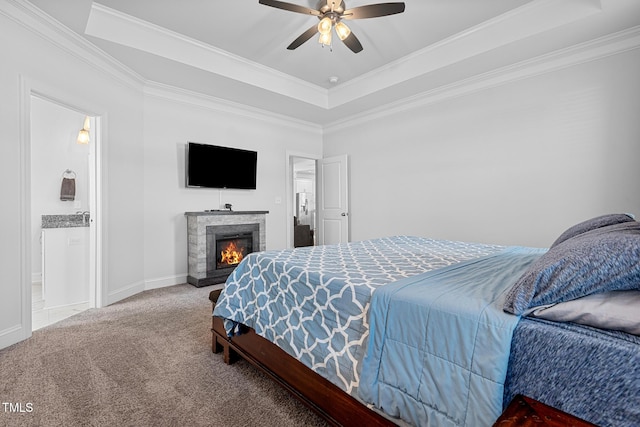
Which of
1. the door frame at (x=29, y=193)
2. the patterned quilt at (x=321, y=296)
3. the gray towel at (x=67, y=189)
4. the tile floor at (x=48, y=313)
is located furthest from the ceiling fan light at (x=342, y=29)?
the gray towel at (x=67, y=189)

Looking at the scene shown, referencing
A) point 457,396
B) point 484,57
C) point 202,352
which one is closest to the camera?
point 457,396

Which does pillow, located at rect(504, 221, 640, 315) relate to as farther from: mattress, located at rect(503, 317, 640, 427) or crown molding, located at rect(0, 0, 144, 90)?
crown molding, located at rect(0, 0, 144, 90)

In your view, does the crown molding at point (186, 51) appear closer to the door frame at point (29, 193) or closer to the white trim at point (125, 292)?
the door frame at point (29, 193)

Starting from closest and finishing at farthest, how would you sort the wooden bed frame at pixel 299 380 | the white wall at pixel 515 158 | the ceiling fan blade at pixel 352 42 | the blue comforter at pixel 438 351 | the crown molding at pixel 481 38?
the blue comforter at pixel 438 351 → the wooden bed frame at pixel 299 380 → the crown molding at pixel 481 38 → the ceiling fan blade at pixel 352 42 → the white wall at pixel 515 158

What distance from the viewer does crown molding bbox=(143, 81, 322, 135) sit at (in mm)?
4066

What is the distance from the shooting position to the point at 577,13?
2.69m

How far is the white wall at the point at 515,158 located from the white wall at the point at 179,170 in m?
1.96

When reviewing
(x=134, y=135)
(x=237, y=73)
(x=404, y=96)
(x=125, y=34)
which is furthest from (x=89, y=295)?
(x=404, y=96)

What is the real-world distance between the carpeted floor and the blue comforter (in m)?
0.65

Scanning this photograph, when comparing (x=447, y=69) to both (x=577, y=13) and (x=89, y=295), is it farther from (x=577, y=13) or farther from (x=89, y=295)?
(x=89, y=295)

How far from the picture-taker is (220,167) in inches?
178

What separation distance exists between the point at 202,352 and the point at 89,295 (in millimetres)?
2040

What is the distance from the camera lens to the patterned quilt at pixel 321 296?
4.32ft

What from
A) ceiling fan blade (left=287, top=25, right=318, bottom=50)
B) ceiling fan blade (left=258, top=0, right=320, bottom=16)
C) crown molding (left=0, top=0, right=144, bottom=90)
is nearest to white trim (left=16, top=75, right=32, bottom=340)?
crown molding (left=0, top=0, right=144, bottom=90)
